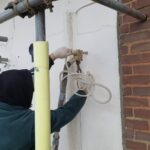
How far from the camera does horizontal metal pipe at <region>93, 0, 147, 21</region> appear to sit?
1.28 metres

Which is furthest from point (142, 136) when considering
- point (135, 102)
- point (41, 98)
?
point (41, 98)

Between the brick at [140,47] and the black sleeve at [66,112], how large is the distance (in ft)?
1.29

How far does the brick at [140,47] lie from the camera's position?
1.52 metres

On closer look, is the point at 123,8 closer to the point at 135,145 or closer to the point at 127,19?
the point at 127,19

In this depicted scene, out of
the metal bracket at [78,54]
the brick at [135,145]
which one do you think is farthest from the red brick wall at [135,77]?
the metal bracket at [78,54]

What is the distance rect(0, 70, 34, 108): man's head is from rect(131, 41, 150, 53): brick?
2.01ft

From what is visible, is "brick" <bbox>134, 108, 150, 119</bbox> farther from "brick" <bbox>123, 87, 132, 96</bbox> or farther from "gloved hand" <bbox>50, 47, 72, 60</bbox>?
"gloved hand" <bbox>50, 47, 72, 60</bbox>

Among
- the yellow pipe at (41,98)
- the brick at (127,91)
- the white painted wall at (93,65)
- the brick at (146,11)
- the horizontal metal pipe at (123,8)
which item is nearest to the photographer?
the yellow pipe at (41,98)

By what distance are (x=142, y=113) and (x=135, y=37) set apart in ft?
1.35

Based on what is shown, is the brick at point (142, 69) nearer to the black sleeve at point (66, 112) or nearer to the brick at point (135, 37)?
the brick at point (135, 37)

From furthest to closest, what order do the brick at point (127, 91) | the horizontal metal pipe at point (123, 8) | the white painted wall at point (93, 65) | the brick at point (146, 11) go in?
1. the white painted wall at point (93, 65)
2. the brick at point (127, 91)
3. the brick at point (146, 11)
4. the horizontal metal pipe at point (123, 8)

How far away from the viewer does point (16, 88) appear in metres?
1.62

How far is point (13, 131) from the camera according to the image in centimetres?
155

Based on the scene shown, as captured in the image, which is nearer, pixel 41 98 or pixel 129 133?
pixel 41 98
